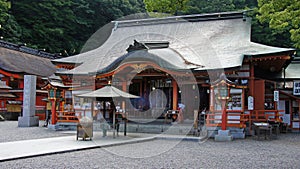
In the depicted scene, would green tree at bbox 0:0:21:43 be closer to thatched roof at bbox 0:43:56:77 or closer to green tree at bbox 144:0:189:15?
thatched roof at bbox 0:43:56:77

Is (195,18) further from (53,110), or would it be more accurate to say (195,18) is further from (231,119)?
(53,110)

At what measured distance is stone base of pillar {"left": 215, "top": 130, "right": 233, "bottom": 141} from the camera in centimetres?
1056

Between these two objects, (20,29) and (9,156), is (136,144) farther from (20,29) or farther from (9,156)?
(20,29)

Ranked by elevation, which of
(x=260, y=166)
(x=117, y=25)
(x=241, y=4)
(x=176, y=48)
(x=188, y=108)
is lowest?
(x=260, y=166)

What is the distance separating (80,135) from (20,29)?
19.5 m

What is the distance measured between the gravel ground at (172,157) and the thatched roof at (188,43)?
159 inches

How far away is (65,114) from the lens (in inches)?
544

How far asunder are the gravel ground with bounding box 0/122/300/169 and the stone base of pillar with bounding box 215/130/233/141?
137 cm

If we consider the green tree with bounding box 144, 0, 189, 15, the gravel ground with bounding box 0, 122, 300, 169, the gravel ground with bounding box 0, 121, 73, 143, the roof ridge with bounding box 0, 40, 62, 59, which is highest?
the green tree with bounding box 144, 0, 189, 15

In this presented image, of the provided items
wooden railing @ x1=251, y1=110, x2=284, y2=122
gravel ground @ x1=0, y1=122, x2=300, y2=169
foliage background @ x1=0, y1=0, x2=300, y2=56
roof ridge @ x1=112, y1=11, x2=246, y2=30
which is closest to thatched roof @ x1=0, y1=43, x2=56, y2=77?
foliage background @ x1=0, y1=0, x2=300, y2=56

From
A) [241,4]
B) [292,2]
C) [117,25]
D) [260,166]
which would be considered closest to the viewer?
[260,166]

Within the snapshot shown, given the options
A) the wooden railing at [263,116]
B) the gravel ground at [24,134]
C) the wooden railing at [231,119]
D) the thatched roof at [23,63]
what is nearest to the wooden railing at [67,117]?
the gravel ground at [24,134]

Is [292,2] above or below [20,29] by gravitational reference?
below

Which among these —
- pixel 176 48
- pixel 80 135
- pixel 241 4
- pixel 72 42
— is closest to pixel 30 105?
pixel 80 135
